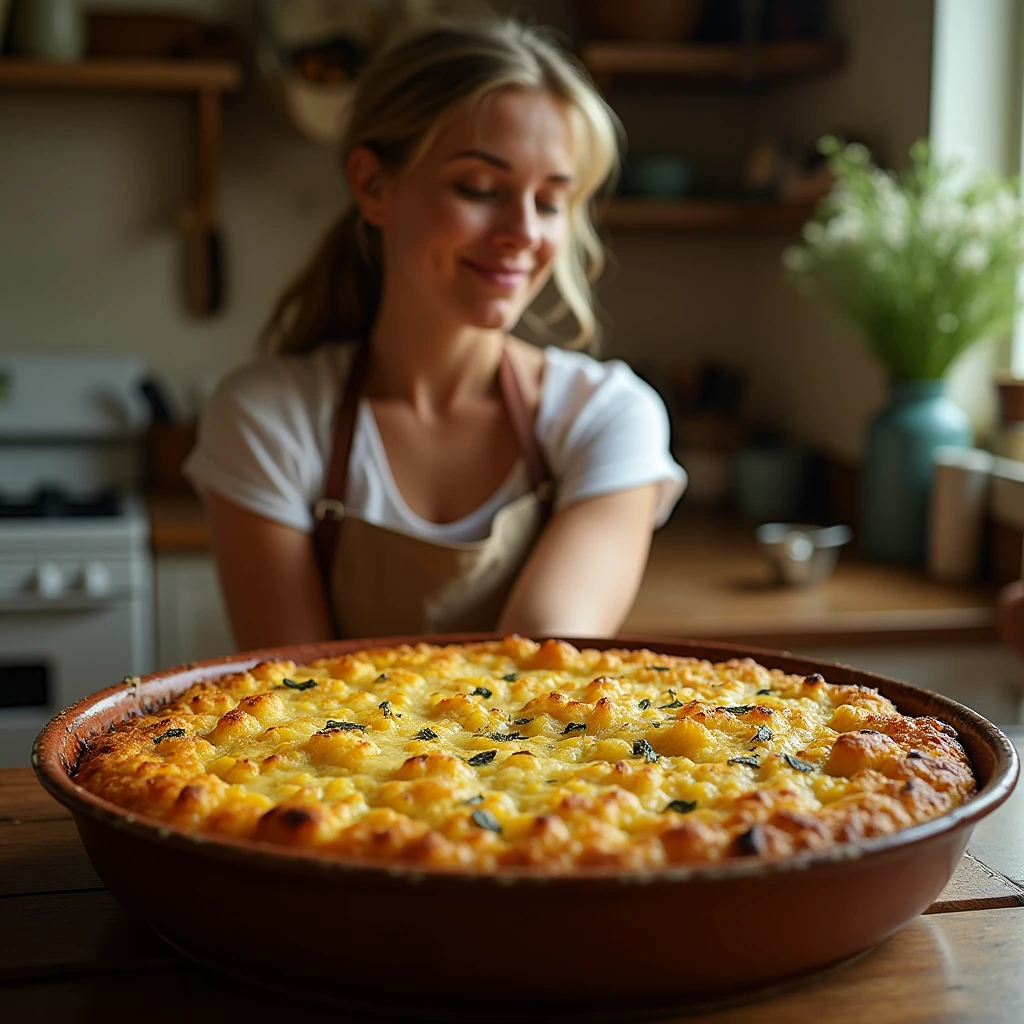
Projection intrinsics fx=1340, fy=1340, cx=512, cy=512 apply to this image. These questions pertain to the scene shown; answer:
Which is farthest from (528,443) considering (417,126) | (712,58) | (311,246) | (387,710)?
(311,246)

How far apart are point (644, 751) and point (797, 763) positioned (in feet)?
0.32

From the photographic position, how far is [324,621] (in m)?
1.78

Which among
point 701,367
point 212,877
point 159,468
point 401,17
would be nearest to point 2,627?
point 159,468

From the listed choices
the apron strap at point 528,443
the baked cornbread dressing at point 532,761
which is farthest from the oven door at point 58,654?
the baked cornbread dressing at point 532,761

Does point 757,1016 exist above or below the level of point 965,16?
below

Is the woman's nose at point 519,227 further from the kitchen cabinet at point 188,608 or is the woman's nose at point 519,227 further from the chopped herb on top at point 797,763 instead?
the kitchen cabinet at point 188,608

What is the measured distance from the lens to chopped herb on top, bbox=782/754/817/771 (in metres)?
0.85

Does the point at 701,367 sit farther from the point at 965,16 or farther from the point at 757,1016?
the point at 757,1016

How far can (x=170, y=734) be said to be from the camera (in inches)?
36.5

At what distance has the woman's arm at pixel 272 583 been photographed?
1.76 metres

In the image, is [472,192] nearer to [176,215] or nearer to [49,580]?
[49,580]

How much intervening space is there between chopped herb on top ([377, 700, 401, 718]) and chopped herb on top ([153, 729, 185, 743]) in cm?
14

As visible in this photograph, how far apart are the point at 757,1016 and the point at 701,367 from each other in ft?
9.55

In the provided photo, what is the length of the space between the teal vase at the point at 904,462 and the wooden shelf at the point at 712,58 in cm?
86
